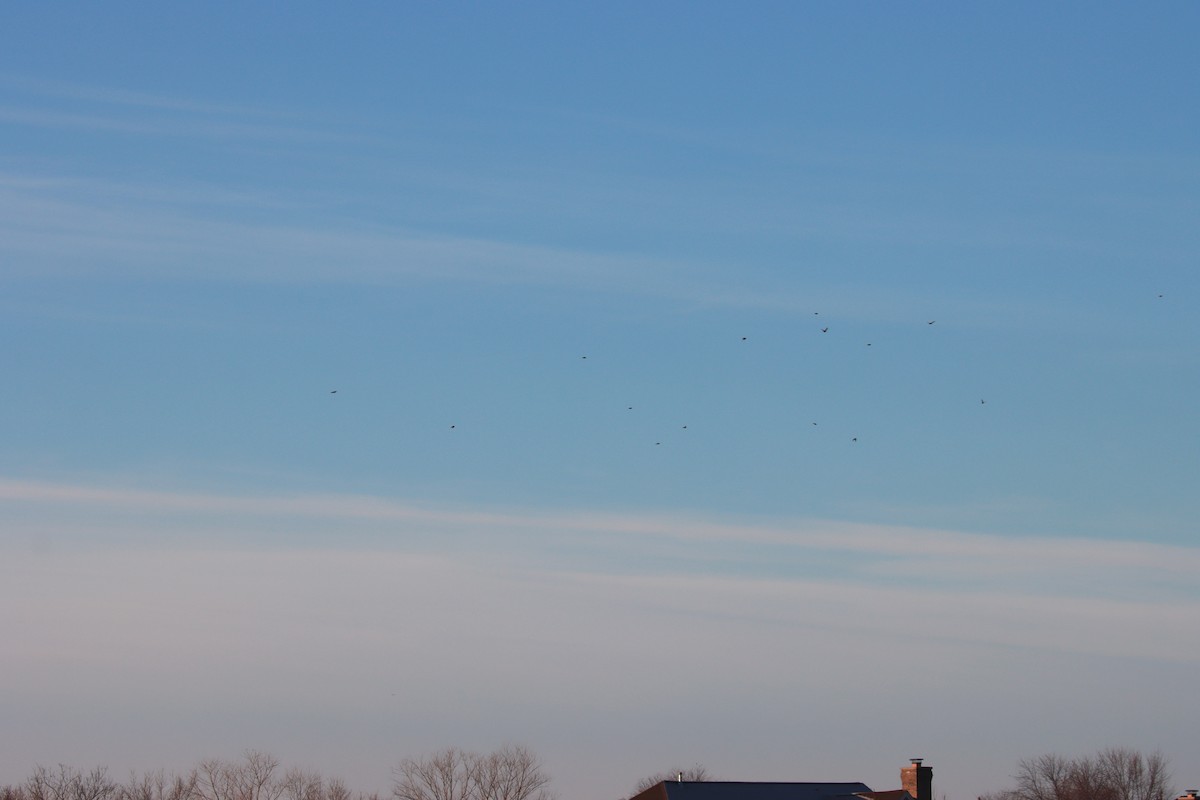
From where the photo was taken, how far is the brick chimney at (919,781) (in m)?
90.9

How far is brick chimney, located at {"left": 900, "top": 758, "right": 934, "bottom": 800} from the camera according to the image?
90.9 meters

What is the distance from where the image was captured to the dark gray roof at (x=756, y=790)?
89.0 meters

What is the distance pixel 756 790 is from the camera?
90750 mm

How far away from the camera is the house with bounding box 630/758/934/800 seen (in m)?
89.5

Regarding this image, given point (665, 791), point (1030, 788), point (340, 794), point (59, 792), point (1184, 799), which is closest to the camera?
point (665, 791)

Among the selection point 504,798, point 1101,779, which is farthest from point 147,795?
point 1101,779

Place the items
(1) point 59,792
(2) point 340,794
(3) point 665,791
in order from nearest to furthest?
1. (3) point 665,791
2. (1) point 59,792
3. (2) point 340,794

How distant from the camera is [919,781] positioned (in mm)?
91250

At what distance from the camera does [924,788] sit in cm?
9100

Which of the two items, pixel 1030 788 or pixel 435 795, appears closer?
pixel 435 795

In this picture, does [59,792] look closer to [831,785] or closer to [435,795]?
[435,795]

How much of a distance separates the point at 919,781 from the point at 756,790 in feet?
27.7

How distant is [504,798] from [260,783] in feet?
62.8

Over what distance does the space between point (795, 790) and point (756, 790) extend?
2.45 meters
